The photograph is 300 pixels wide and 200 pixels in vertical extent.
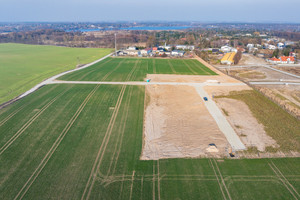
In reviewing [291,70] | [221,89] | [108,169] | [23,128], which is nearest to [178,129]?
[108,169]

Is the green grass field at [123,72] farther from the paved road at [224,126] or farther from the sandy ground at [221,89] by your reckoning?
the paved road at [224,126]

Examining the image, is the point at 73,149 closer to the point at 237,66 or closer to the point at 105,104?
the point at 105,104

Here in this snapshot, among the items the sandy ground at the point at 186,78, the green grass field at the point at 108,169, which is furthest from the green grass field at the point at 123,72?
the green grass field at the point at 108,169

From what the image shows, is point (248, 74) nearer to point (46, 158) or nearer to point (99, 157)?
point (99, 157)

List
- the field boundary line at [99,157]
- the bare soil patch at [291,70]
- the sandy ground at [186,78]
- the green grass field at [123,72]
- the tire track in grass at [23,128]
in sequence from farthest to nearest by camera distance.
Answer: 1. the bare soil patch at [291,70]
2. the green grass field at [123,72]
3. the sandy ground at [186,78]
4. the tire track in grass at [23,128]
5. the field boundary line at [99,157]

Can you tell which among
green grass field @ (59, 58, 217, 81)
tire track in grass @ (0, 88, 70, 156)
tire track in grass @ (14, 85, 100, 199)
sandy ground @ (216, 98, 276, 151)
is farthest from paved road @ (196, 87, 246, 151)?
tire track in grass @ (0, 88, 70, 156)

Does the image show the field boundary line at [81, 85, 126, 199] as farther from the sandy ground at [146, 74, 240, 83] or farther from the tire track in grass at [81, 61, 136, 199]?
the sandy ground at [146, 74, 240, 83]
